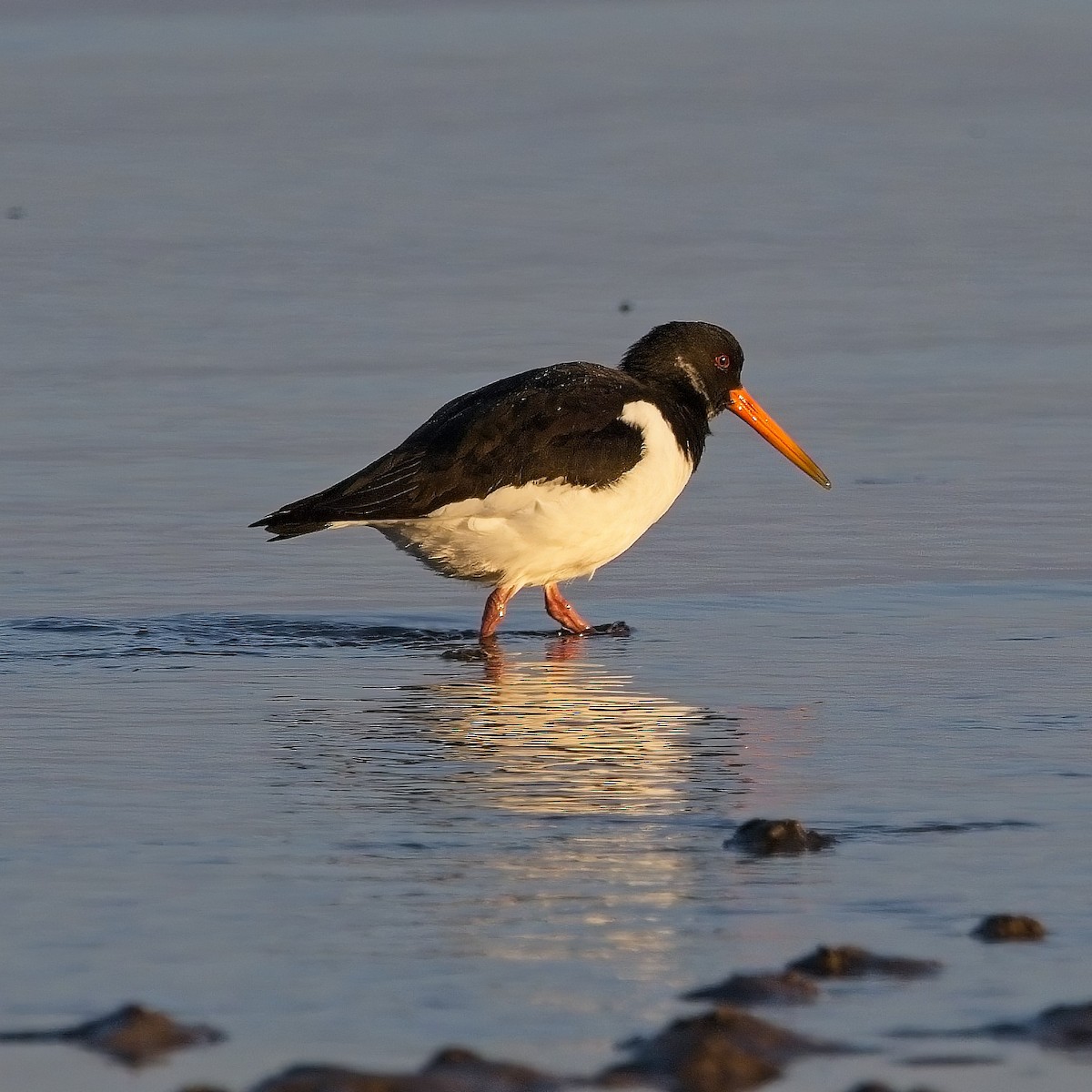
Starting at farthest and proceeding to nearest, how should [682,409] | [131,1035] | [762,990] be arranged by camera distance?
[682,409] → [762,990] → [131,1035]

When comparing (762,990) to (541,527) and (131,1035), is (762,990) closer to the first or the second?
(131,1035)

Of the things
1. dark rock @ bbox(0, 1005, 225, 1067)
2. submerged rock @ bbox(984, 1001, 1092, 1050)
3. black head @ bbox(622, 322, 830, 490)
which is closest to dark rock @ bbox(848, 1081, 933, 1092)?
submerged rock @ bbox(984, 1001, 1092, 1050)

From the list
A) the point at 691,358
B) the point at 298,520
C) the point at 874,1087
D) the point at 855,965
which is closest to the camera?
the point at 874,1087

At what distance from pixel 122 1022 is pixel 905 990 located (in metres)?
1.29

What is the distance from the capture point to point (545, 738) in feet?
21.1

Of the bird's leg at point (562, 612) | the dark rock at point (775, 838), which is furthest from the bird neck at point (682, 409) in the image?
the dark rock at point (775, 838)

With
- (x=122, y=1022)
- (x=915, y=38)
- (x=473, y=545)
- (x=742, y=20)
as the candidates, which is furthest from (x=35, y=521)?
(x=742, y=20)

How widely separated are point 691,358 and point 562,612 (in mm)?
1193

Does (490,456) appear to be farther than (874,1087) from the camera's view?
Yes

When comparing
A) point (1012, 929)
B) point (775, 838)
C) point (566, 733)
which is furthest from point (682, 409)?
point (1012, 929)

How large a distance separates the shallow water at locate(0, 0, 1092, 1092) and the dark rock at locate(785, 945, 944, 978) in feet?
0.19

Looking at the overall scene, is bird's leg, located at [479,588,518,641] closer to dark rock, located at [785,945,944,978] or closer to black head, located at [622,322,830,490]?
black head, located at [622,322,830,490]

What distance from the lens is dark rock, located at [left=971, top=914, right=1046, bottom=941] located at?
459cm

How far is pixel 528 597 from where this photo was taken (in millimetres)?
9211
